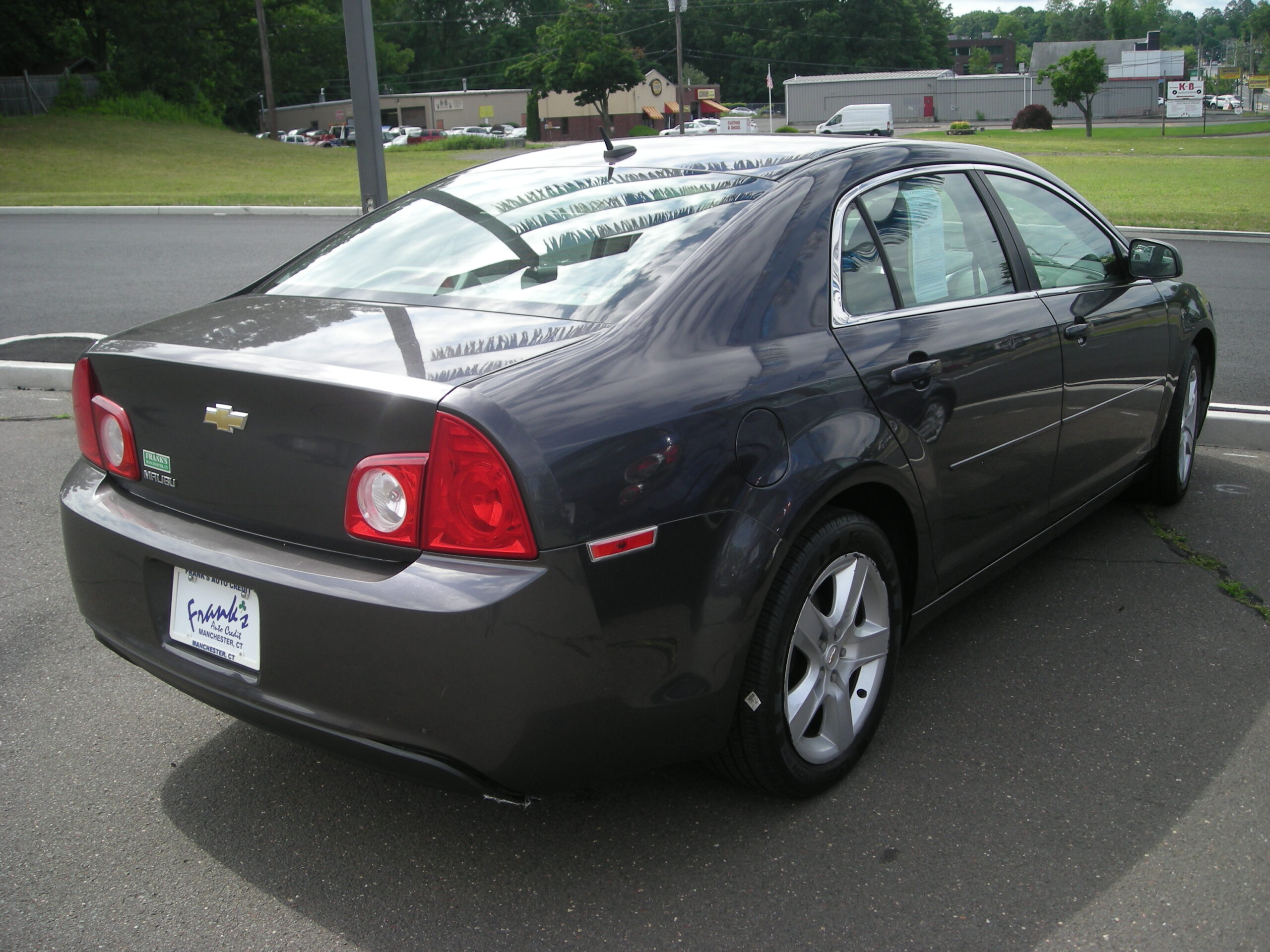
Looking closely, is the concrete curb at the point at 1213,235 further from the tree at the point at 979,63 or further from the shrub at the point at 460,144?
the tree at the point at 979,63

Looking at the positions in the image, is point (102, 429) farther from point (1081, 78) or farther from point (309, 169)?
point (1081, 78)

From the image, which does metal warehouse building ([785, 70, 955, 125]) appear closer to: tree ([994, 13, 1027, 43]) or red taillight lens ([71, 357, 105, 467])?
red taillight lens ([71, 357, 105, 467])

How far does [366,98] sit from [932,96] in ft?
257

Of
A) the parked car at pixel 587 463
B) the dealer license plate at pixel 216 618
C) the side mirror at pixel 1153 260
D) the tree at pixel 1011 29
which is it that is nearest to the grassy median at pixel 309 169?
the side mirror at pixel 1153 260

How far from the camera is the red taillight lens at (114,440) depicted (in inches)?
106

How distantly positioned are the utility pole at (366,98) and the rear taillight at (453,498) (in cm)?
498

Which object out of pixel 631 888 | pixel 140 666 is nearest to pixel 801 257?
pixel 631 888

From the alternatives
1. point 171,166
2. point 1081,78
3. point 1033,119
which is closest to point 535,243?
point 171,166

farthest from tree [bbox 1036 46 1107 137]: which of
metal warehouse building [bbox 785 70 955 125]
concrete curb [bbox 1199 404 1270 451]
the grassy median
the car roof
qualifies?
the car roof

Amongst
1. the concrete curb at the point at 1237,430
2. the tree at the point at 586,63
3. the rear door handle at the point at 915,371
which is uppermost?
the tree at the point at 586,63

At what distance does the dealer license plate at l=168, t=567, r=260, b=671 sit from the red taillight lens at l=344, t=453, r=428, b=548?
0.31 m

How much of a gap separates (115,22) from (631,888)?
5196 centimetres

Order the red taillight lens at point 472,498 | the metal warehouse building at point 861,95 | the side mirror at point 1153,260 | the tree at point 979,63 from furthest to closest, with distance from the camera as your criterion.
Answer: the tree at point 979,63, the metal warehouse building at point 861,95, the side mirror at point 1153,260, the red taillight lens at point 472,498

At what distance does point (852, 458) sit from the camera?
8.80 ft
